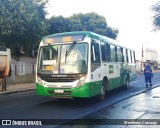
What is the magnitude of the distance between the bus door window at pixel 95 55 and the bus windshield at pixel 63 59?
415 millimetres

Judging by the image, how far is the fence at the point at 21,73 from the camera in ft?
87.0

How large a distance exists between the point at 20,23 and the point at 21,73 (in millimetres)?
7786

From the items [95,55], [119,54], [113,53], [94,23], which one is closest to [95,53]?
[95,55]

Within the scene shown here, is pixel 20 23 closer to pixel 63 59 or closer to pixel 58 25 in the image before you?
pixel 58 25

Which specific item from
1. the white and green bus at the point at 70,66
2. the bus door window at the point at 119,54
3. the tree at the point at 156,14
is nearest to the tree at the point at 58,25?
the bus door window at the point at 119,54

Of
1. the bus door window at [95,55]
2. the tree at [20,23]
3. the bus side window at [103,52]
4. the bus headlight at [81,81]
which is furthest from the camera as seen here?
the tree at [20,23]

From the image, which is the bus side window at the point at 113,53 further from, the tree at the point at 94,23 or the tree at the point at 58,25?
the tree at the point at 94,23

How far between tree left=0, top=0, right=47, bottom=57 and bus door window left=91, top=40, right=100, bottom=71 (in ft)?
32.7

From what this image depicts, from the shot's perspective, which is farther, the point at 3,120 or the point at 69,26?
the point at 69,26

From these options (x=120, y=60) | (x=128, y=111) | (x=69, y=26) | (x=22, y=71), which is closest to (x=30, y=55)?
(x=22, y=71)

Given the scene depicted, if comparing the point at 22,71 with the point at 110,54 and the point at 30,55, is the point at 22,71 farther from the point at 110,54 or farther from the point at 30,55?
the point at 110,54

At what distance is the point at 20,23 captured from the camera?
21.4 metres

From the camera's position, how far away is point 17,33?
71.7 ft

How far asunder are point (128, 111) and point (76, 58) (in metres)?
2.90
